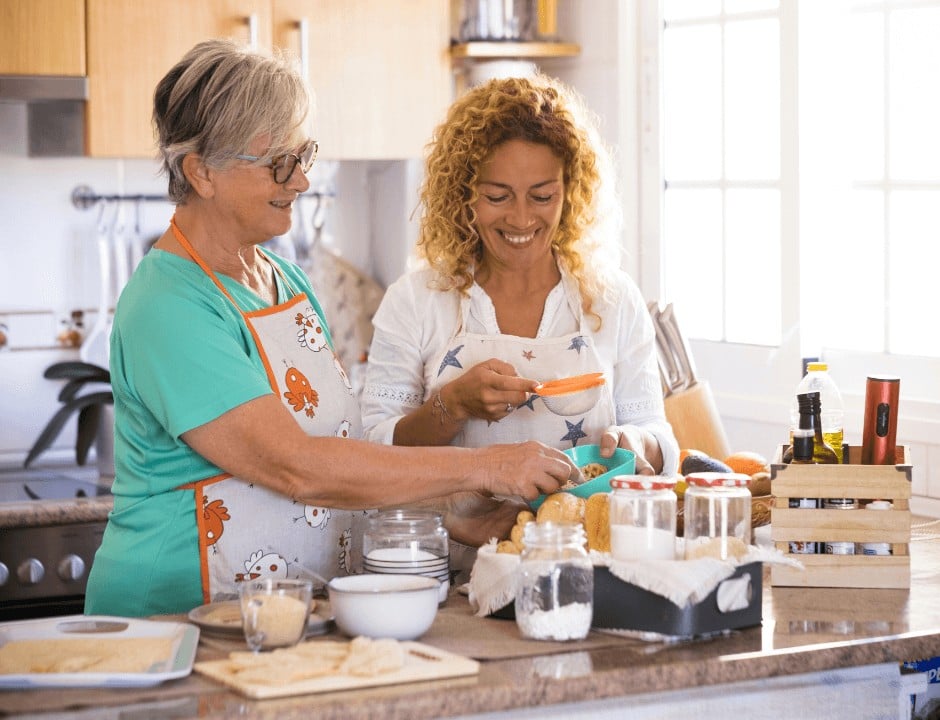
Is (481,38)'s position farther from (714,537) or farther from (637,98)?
(714,537)

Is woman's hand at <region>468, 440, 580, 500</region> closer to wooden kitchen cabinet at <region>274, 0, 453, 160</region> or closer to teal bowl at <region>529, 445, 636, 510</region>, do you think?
teal bowl at <region>529, 445, 636, 510</region>

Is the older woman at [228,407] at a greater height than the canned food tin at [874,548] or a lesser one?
greater

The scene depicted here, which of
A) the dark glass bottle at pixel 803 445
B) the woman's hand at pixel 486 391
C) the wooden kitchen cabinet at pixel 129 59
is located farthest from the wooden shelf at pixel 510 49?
the dark glass bottle at pixel 803 445

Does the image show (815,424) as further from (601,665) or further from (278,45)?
(278,45)

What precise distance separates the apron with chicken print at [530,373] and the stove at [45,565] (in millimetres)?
1075

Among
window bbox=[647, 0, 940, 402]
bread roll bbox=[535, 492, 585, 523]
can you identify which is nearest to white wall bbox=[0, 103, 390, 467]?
window bbox=[647, 0, 940, 402]

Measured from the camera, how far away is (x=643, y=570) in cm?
162

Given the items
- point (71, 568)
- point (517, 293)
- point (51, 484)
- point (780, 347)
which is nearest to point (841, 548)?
point (517, 293)

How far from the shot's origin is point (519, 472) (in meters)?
1.85

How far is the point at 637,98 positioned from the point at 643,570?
2170mm

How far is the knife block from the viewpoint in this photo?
9.20 feet

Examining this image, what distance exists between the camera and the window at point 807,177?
2.86m

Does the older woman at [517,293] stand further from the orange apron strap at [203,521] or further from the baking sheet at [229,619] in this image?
the baking sheet at [229,619]

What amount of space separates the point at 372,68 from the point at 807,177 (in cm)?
120
